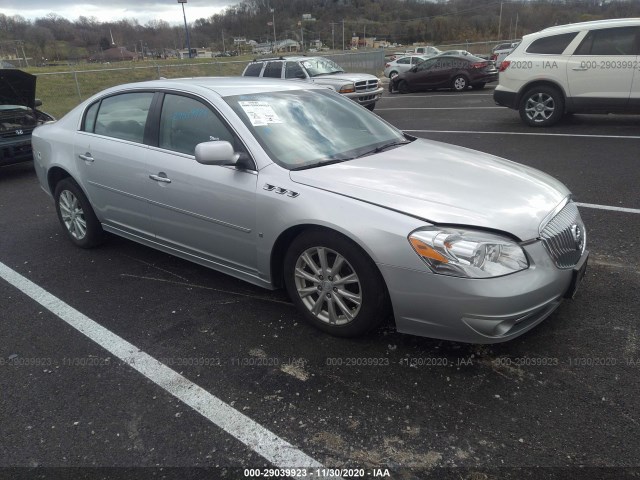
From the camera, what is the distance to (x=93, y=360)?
302 centimetres

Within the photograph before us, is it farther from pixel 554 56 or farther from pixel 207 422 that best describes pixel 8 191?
pixel 554 56

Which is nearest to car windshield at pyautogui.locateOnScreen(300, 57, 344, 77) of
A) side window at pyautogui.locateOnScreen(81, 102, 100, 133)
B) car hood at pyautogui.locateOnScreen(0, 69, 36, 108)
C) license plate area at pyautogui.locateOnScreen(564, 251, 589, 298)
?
car hood at pyautogui.locateOnScreen(0, 69, 36, 108)

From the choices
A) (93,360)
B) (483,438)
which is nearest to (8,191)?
(93,360)

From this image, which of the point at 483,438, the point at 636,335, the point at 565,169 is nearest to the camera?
the point at 483,438

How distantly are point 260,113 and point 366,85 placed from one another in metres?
10.5

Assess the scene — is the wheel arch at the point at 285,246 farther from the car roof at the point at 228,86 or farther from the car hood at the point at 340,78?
the car hood at the point at 340,78

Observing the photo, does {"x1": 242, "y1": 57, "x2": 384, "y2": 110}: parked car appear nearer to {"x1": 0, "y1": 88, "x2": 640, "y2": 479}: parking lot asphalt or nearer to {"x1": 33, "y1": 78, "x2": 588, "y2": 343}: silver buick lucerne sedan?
{"x1": 33, "y1": 78, "x2": 588, "y2": 343}: silver buick lucerne sedan

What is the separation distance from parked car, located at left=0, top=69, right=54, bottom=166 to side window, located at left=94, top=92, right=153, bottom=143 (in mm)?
4463

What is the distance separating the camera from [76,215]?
474 centimetres

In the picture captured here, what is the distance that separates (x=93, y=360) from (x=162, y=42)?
9176cm

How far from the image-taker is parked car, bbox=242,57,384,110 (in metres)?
12.8

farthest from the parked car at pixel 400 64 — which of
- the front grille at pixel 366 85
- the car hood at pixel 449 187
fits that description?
the car hood at pixel 449 187

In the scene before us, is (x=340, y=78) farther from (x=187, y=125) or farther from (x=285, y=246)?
(x=285, y=246)

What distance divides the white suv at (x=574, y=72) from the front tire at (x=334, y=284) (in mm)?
8038
